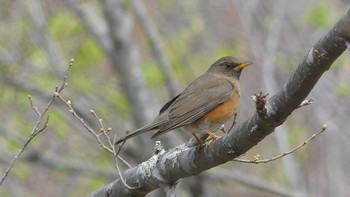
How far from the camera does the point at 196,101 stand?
20.2 feet

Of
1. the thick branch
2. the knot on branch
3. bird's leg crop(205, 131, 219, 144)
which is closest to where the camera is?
the thick branch

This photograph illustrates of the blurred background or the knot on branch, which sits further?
the blurred background

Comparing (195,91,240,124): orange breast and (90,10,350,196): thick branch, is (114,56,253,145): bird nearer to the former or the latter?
(195,91,240,124): orange breast

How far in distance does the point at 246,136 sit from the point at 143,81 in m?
7.10

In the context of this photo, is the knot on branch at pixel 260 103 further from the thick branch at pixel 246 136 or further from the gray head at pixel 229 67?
the gray head at pixel 229 67

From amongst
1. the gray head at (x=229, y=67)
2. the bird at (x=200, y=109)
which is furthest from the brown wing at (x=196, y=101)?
the gray head at (x=229, y=67)

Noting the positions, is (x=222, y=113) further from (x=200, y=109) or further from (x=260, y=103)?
(x=260, y=103)

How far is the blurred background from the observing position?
10.9 m

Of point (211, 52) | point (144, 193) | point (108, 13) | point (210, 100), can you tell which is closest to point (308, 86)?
point (144, 193)

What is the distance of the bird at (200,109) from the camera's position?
5.84m

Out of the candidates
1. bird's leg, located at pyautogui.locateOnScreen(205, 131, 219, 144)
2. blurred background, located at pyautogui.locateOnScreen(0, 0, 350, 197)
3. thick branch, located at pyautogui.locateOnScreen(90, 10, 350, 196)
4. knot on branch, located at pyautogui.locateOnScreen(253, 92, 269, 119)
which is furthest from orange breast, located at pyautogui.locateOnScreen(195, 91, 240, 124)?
blurred background, located at pyautogui.locateOnScreen(0, 0, 350, 197)

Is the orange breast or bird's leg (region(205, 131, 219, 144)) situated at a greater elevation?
the orange breast

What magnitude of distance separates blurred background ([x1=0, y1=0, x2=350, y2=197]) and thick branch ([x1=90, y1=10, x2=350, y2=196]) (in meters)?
4.95

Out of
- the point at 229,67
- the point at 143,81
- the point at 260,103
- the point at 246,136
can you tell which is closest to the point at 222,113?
the point at 229,67
